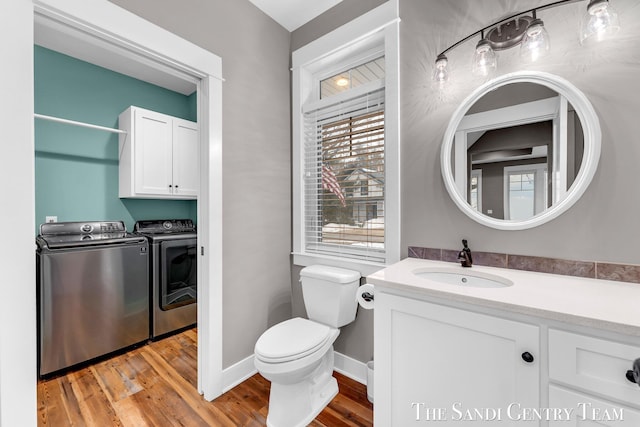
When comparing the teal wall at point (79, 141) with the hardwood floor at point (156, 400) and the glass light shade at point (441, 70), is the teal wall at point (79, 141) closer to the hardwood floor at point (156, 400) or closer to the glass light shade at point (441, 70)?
the hardwood floor at point (156, 400)

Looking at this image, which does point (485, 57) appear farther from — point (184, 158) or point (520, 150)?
point (184, 158)

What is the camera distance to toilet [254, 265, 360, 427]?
134 cm

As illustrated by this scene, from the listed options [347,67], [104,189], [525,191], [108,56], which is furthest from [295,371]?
[108,56]

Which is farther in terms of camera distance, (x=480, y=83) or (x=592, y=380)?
(x=480, y=83)

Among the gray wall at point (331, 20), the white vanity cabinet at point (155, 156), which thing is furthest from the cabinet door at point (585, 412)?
the white vanity cabinet at point (155, 156)

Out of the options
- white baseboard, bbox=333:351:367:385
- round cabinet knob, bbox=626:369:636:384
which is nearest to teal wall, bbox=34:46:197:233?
white baseboard, bbox=333:351:367:385

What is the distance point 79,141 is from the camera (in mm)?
2449

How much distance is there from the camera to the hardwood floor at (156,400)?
4.83ft

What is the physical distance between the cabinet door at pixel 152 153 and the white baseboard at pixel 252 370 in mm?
1844

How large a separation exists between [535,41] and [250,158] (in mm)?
1662

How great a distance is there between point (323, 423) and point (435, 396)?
0.75m

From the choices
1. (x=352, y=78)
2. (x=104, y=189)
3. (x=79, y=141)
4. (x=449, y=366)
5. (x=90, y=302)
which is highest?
(x=352, y=78)

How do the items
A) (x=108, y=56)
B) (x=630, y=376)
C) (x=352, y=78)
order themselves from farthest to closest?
(x=108, y=56) → (x=352, y=78) → (x=630, y=376)

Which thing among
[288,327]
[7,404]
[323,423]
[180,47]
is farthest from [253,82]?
[323,423]
